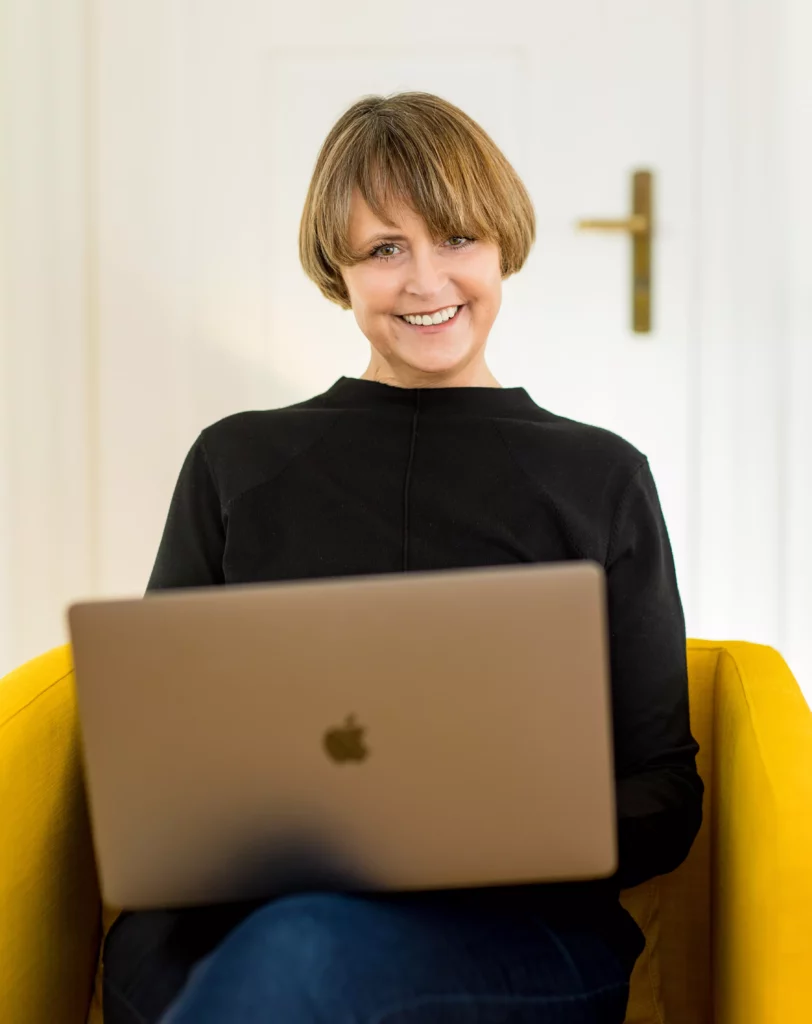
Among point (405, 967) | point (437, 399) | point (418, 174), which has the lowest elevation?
point (405, 967)

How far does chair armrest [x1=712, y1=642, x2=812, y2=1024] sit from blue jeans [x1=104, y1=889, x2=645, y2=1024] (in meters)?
0.11

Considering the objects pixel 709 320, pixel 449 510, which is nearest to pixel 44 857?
pixel 449 510

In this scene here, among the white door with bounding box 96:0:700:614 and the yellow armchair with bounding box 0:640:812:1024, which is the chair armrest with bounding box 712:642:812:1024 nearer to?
the yellow armchair with bounding box 0:640:812:1024

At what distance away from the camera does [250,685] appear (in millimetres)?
742

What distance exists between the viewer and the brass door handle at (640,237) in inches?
78.9

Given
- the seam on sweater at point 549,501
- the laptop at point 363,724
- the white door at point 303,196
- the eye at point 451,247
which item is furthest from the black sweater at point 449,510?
the white door at point 303,196

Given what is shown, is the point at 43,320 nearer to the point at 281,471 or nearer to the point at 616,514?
the point at 281,471

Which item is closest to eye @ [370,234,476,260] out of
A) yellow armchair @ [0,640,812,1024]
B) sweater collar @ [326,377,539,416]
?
sweater collar @ [326,377,539,416]

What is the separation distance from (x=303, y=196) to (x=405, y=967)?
1.52 meters

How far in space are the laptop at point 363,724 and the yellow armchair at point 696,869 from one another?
0.50ft

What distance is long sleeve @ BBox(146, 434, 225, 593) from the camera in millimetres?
1211

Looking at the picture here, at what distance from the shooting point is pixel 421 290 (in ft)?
4.07

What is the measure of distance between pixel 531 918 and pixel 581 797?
0.71ft

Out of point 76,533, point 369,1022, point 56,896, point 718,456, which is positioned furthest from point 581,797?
point 76,533
